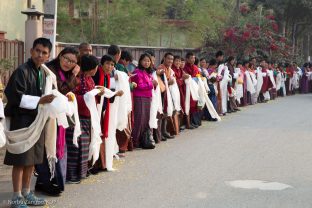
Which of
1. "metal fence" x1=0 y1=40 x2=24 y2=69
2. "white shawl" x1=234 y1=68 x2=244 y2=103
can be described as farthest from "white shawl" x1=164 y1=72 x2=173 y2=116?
"white shawl" x1=234 y1=68 x2=244 y2=103

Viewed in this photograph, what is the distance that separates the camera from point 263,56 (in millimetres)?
24812

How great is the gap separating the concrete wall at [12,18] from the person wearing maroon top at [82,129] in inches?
513

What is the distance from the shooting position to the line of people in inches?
235

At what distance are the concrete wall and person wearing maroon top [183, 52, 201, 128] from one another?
8654 millimetres

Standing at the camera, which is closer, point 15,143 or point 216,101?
point 15,143

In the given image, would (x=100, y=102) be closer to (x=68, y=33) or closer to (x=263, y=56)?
(x=263, y=56)

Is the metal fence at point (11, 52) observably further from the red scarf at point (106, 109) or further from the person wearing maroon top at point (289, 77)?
the person wearing maroon top at point (289, 77)

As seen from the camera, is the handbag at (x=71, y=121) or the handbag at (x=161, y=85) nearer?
the handbag at (x=71, y=121)

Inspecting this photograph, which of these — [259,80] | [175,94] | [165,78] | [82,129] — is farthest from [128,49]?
[82,129]

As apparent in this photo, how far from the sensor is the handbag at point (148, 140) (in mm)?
10398

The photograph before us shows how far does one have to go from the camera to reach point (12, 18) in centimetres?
2036

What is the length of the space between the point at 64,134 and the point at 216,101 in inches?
383

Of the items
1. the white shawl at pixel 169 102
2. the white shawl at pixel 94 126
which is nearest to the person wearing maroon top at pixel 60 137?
the white shawl at pixel 94 126

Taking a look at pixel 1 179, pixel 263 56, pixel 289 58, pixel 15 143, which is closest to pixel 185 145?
pixel 1 179
